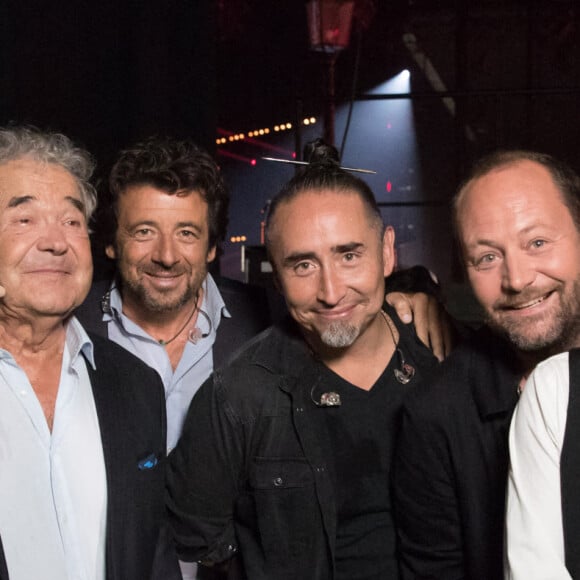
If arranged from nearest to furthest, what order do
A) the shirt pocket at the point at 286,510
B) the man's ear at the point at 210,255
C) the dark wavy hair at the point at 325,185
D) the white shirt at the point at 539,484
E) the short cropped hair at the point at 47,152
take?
1. the white shirt at the point at 539,484
2. the short cropped hair at the point at 47,152
3. the shirt pocket at the point at 286,510
4. the dark wavy hair at the point at 325,185
5. the man's ear at the point at 210,255

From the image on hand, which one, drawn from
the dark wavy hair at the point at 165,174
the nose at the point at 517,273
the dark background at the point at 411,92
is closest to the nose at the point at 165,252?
the dark wavy hair at the point at 165,174

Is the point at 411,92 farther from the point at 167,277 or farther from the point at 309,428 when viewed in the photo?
the point at 309,428

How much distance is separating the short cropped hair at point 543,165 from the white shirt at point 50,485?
1.03 m

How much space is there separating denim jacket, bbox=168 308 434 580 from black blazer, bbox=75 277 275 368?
0.51 m

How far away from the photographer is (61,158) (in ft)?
6.24

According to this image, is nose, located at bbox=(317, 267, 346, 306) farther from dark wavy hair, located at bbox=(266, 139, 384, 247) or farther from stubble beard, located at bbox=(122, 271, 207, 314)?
stubble beard, located at bbox=(122, 271, 207, 314)

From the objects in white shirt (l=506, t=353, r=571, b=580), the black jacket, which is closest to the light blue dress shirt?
the black jacket

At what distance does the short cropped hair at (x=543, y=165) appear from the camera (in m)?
1.84

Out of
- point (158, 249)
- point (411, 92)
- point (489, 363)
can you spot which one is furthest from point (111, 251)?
point (411, 92)

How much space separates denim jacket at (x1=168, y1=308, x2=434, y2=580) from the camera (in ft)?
6.49

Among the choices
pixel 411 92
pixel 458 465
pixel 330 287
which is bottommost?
pixel 458 465

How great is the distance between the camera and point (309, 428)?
2.01 metres

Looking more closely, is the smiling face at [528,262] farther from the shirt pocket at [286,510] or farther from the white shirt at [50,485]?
the white shirt at [50,485]

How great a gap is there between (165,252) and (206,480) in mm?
771
